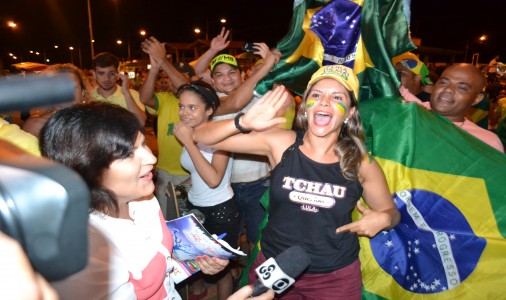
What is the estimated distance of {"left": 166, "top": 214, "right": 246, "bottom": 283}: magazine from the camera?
1.92 meters

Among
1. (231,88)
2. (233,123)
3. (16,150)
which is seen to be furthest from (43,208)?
(231,88)

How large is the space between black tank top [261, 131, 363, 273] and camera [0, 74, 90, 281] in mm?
1829

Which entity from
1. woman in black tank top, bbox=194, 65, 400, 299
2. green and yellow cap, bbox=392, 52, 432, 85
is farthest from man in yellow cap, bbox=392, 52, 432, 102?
woman in black tank top, bbox=194, 65, 400, 299

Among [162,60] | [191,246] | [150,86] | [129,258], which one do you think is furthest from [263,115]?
[150,86]

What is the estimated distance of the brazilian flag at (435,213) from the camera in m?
2.52

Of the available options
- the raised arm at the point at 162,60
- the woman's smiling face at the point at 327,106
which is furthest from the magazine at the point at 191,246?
the raised arm at the point at 162,60

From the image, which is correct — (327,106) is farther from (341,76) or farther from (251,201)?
(251,201)

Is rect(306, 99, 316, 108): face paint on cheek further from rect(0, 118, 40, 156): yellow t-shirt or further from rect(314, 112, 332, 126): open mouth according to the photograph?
rect(0, 118, 40, 156): yellow t-shirt

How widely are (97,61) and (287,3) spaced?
47768mm

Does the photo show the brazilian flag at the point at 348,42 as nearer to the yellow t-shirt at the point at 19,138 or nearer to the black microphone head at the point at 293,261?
the black microphone head at the point at 293,261

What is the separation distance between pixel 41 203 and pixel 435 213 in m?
2.75

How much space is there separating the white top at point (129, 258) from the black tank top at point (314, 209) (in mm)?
750

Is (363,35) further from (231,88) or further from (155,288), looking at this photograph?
(155,288)

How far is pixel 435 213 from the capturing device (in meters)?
2.63
